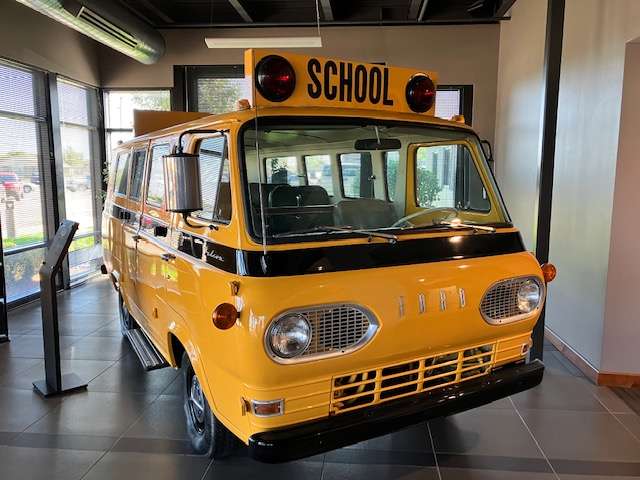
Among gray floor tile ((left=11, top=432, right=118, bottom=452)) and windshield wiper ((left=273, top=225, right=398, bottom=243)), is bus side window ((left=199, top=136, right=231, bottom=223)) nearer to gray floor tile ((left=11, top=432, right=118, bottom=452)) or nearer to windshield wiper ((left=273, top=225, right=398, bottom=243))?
windshield wiper ((left=273, top=225, right=398, bottom=243))

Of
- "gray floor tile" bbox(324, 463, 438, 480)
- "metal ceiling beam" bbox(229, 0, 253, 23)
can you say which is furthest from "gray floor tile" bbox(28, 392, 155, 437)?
"metal ceiling beam" bbox(229, 0, 253, 23)

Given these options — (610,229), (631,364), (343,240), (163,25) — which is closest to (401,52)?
(163,25)

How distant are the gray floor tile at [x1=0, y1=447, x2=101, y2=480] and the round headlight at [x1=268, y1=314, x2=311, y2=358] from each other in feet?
5.47

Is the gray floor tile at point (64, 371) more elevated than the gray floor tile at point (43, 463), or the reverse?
the gray floor tile at point (43, 463)

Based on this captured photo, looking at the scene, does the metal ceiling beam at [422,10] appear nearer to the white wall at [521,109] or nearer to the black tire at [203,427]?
the white wall at [521,109]

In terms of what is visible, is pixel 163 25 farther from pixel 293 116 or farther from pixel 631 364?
pixel 631 364

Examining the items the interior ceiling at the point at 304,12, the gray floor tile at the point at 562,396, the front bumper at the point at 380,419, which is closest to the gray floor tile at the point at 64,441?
the front bumper at the point at 380,419

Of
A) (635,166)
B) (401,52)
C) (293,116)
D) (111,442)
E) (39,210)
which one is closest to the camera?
(293,116)

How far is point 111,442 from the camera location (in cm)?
333

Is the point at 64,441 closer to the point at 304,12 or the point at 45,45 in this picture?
the point at 45,45

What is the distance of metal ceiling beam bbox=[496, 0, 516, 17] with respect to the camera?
6.83 meters

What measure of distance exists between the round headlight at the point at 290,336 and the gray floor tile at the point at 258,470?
1.11 m

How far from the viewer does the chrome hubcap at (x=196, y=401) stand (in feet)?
10.3

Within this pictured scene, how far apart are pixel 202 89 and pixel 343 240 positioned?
6915 mm
